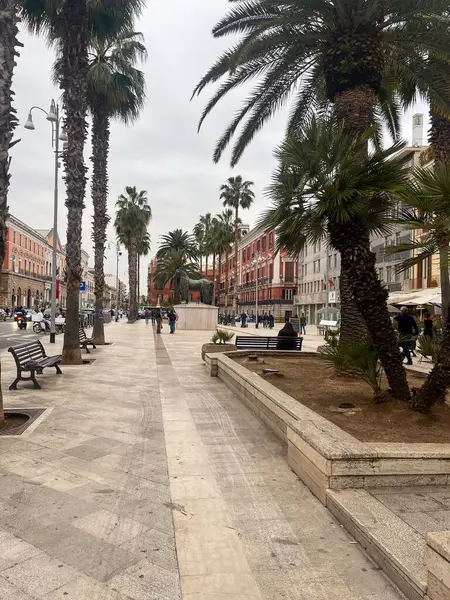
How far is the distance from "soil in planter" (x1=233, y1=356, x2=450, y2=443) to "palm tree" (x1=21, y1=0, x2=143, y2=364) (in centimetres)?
698

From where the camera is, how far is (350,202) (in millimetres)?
6004

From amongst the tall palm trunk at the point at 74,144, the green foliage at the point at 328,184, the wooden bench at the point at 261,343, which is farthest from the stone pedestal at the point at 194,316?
the green foliage at the point at 328,184

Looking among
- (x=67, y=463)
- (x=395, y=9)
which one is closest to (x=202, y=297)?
(x=395, y=9)

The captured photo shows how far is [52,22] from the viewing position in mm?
12375

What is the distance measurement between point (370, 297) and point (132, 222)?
47000 mm

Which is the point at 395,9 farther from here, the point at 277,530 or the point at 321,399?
the point at 277,530

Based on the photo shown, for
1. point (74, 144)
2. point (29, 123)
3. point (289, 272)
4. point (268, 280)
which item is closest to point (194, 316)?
point (29, 123)

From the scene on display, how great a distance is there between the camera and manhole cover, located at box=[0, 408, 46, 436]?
5.91 m

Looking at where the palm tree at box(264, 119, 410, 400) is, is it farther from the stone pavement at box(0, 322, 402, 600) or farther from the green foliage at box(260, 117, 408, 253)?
the stone pavement at box(0, 322, 402, 600)

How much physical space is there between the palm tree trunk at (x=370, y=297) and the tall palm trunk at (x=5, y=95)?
15.1 feet

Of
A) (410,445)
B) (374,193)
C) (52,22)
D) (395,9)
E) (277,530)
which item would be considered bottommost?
(277,530)

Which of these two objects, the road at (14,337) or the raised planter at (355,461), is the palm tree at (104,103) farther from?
the raised planter at (355,461)

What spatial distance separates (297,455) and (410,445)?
3.52ft

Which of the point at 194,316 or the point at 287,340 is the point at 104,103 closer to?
the point at 287,340
